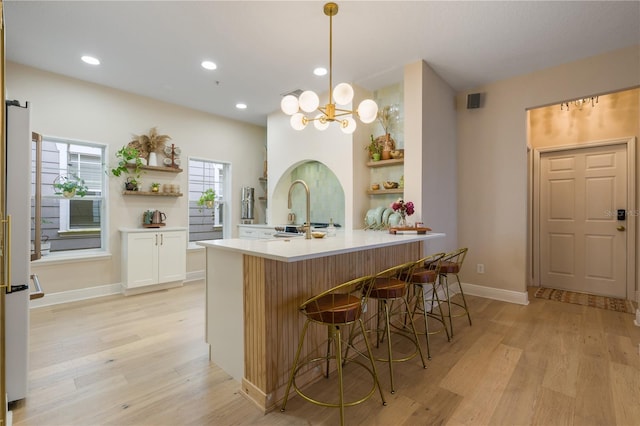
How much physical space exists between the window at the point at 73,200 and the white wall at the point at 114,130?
0.58 ft

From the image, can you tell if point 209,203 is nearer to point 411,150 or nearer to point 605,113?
point 411,150

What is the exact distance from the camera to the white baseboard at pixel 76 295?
3831 mm

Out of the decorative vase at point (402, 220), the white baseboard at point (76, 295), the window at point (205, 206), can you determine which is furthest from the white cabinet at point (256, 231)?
the decorative vase at point (402, 220)

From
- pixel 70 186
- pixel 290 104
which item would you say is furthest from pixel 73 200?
pixel 290 104

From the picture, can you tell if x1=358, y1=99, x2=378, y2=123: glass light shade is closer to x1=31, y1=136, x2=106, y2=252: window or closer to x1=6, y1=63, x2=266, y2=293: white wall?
x1=6, y1=63, x2=266, y2=293: white wall

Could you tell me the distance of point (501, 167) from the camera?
13.4ft

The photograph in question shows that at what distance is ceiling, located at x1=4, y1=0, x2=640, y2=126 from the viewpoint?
8.68 feet

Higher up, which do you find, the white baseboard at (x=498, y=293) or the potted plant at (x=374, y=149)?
the potted plant at (x=374, y=149)

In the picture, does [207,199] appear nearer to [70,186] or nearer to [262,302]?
[70,186]

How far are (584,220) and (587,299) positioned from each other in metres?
1.08

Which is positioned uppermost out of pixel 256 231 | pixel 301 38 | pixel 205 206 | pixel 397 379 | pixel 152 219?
pixel 301 38

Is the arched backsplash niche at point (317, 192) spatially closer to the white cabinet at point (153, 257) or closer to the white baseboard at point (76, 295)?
the white cabinet at point (153, 257)

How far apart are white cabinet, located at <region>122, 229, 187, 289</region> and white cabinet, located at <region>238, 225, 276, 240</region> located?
934 millimetres

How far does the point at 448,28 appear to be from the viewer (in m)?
2.91
